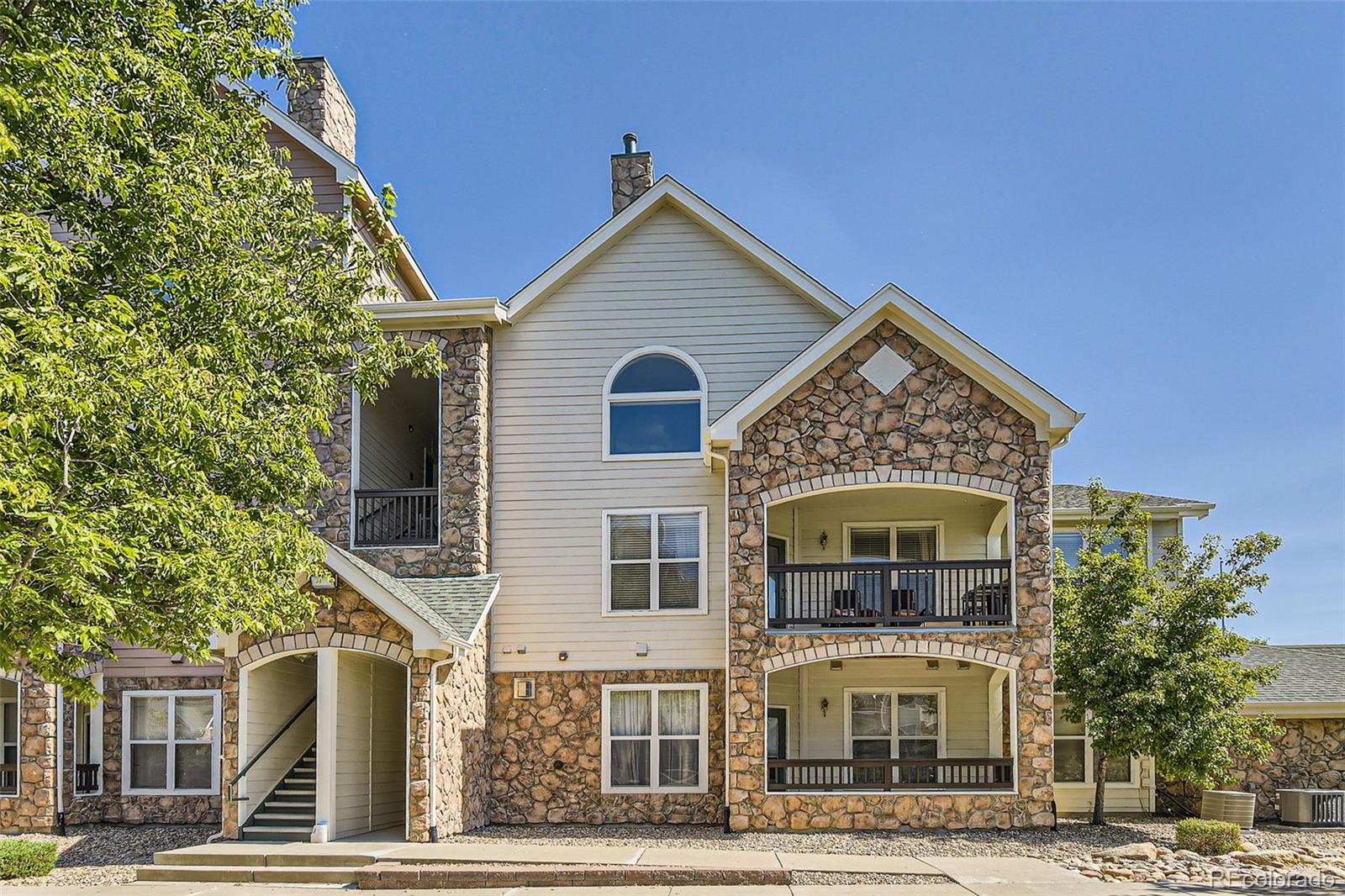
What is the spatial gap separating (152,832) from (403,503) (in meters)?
6.02

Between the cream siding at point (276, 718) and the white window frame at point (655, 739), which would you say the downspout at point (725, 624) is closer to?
the white window frame at point (655, 739)

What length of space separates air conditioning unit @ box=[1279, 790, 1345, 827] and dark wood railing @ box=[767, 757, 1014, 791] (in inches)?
174

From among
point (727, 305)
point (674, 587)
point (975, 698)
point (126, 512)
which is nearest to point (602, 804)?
point (674, 587)

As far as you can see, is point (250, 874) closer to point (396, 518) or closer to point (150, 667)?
point (150, 667)

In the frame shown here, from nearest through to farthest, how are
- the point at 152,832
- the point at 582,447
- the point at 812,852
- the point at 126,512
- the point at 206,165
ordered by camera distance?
the point at 126,512 → the point at 206,165 → the point at 812,852 → the point at 152,832 → the point at 582,447

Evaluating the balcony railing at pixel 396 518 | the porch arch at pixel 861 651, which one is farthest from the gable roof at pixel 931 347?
the balcony railing at pixel 396 518

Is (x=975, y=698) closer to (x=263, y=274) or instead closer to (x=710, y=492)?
(x=710, y=492)

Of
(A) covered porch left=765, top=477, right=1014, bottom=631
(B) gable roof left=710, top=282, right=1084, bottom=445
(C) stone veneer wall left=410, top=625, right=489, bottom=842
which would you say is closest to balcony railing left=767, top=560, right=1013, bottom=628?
(A) covered porch left=765, top=477, right=1014, bottom=631

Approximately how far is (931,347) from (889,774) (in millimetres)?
6150

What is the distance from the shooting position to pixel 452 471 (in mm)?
17781

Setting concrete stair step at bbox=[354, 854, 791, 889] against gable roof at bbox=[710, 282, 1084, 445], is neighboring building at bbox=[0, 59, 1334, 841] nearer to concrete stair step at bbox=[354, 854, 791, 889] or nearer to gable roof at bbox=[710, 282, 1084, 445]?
gable roof at bbox=[710, 282, 1084, 445]

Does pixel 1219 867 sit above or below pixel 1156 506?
below

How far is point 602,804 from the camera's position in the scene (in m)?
17.2

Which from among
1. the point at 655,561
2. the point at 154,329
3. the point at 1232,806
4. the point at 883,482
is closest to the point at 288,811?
the point at 655,561
